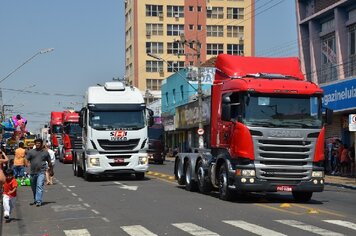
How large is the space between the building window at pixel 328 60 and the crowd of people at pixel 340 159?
4.60 m

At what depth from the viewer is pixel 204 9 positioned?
102 m

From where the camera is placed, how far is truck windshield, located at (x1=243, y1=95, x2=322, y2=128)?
16438 millimetres

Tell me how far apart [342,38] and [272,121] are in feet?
66.3

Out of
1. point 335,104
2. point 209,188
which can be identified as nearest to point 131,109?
point 209,188

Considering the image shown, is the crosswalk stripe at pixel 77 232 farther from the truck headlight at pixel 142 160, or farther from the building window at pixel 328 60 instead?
the building window at pixel 328 60

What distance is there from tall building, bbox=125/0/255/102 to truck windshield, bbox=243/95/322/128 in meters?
81.4

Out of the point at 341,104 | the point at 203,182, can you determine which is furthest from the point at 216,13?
the point at 203,182

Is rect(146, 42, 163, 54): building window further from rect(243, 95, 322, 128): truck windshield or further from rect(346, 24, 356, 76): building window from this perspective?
rect(243, 95, 322, 128): truck windshield

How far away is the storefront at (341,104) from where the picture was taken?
30542mm

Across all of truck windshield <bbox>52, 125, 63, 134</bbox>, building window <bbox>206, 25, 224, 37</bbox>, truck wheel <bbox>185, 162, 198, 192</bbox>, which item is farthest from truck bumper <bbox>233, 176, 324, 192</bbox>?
building window <bbox>206, 25, 224, 37</bbox>

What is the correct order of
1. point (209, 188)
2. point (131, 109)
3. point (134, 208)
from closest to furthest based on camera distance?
point (134, 208)
point (209, 188)
point (131, 109)

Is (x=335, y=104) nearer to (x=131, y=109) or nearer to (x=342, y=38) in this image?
(x=342, y=38)

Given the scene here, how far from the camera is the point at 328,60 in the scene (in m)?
37.4

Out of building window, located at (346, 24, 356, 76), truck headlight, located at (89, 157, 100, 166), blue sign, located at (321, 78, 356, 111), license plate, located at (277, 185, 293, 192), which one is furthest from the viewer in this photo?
building window, located at (346, 24, 356, 76)
